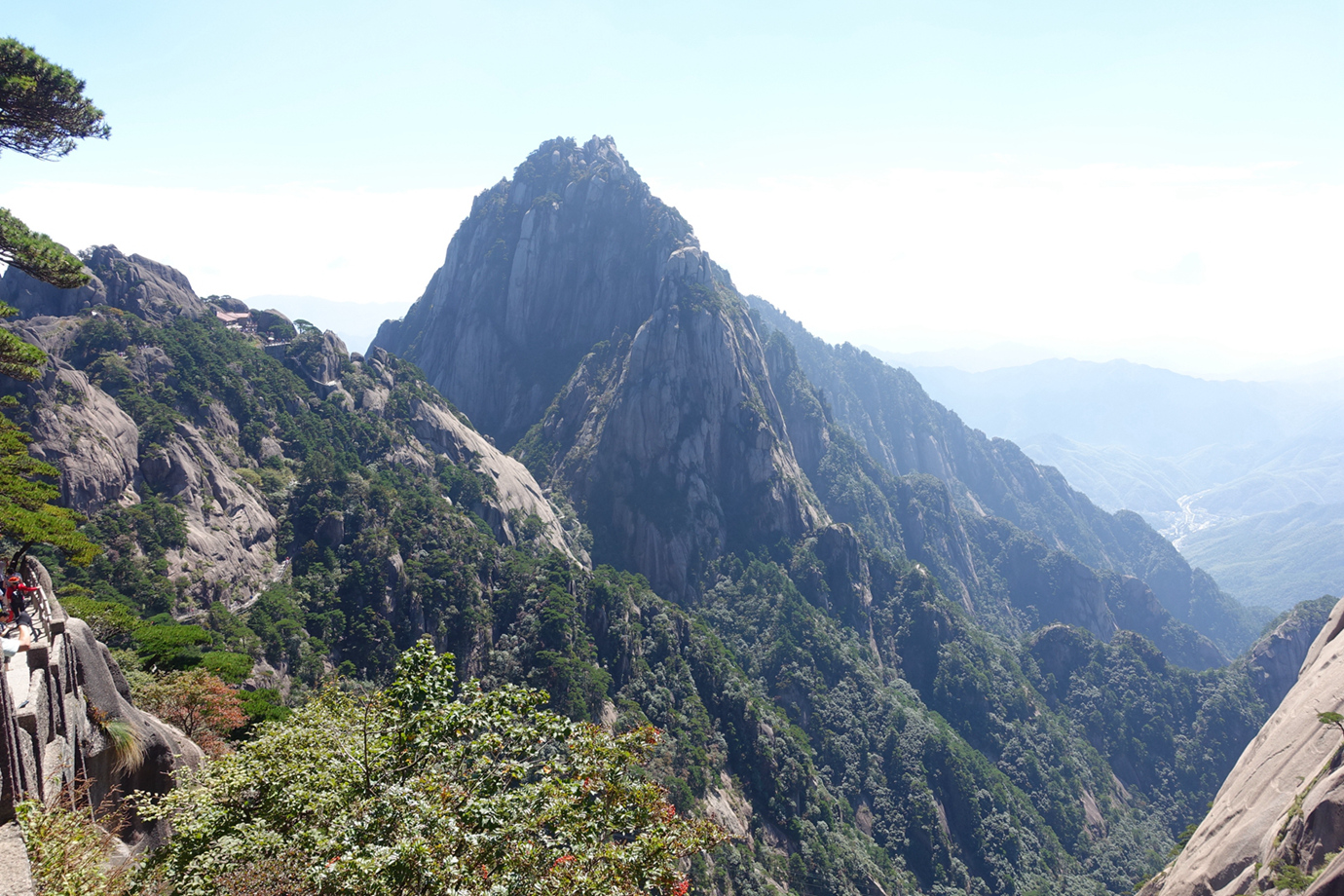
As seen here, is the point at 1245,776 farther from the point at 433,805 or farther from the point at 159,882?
the point at 159,882

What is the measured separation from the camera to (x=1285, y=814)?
32.4m

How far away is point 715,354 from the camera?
558ft

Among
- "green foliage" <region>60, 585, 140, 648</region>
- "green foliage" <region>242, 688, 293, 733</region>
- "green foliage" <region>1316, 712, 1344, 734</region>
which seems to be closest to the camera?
"green foliage" <region>1316, 712, 1344, 734</region>

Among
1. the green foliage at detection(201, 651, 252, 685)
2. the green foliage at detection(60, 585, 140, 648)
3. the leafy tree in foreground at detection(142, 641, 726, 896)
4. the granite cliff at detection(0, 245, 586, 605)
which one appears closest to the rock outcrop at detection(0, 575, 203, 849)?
the leafy tree in foreground at detection(142, 641, 726, 896)

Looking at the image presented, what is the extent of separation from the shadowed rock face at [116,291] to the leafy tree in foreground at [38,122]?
89.8 meters

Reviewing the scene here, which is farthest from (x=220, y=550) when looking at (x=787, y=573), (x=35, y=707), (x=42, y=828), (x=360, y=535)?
(x=787, y=573)

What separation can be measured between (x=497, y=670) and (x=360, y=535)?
2795cm

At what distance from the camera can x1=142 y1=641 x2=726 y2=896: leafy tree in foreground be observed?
1470cm

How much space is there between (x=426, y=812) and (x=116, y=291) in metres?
126

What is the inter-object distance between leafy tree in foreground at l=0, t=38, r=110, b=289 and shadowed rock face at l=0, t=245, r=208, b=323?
8980 cm

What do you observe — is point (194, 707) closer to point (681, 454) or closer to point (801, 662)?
point (801, 662)

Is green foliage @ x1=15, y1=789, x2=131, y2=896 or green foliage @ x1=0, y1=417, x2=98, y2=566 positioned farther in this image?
green foliage @ x1=0, y1=417, x2=98, y2=566

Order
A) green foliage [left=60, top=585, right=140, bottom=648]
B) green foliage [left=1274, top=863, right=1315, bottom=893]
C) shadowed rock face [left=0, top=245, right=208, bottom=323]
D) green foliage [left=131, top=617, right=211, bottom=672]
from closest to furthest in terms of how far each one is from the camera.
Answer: green foliage [left=1274, top=863, right=1315, bottom=893] → green foliage [left=60, top=585, right=140, bottom=648] → green foliage [left=131, top=617, right=211, bottom=672] → shadowed rock face [left=0, top=245, right=208, bottom=323]

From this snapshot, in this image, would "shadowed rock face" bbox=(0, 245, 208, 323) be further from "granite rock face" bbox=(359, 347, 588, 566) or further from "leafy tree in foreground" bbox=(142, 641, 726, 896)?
"leafy tree in foreground" bbox=(142, 641, 726, 896)
